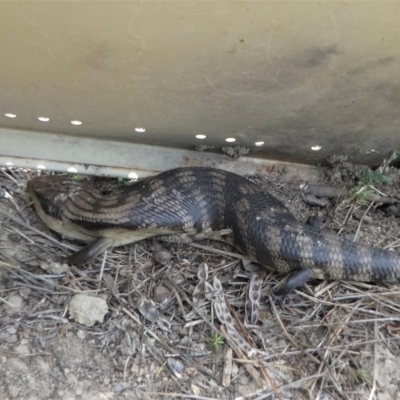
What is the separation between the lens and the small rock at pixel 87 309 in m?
2.50

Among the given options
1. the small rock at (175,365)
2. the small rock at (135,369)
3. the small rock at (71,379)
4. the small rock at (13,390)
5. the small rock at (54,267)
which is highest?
the small rock at (54,267)

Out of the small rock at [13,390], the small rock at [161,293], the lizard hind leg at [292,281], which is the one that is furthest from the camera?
the lizard hind leg at [292,281]

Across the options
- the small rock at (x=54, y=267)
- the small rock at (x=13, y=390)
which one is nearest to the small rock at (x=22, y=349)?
the small rock at (x=13, y=390)

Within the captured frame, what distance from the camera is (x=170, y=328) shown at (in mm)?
2578

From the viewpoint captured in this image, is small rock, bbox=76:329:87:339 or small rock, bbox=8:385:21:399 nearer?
small rock, bbox=8:385:21:399

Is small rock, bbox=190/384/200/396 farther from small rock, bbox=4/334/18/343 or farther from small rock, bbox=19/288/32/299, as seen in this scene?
small rock, bbox=19/288/32/299

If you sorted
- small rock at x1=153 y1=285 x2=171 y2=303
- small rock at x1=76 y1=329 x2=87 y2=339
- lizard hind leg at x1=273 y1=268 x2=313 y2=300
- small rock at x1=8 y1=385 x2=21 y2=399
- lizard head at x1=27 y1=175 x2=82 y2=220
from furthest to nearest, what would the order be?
lizard head at x1=27 y1=175 x2=82 y2=220
lizard hind leg at x1=273 y1=268 x2=313 y2=300
small rock at x1=153 y1=285 x2=171 y2=303
small rock at x1=76 y1=329 x2=87 y2=339
small rock at x1=8 y1=385 x2=21 y2=399

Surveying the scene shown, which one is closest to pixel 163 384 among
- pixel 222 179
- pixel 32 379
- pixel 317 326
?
pixel 32 379

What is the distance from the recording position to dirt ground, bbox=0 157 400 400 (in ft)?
7.57

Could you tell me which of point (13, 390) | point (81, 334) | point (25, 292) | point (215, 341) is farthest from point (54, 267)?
point (215, 341)

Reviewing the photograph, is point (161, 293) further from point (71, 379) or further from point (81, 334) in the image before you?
point (71, 379)

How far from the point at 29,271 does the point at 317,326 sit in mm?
1676

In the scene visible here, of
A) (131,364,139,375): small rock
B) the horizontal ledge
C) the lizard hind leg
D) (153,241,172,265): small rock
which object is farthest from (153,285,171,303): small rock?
the horizontal ledge

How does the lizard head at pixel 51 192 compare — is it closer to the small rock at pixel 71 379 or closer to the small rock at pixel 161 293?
the small rock at pixel 161 293
